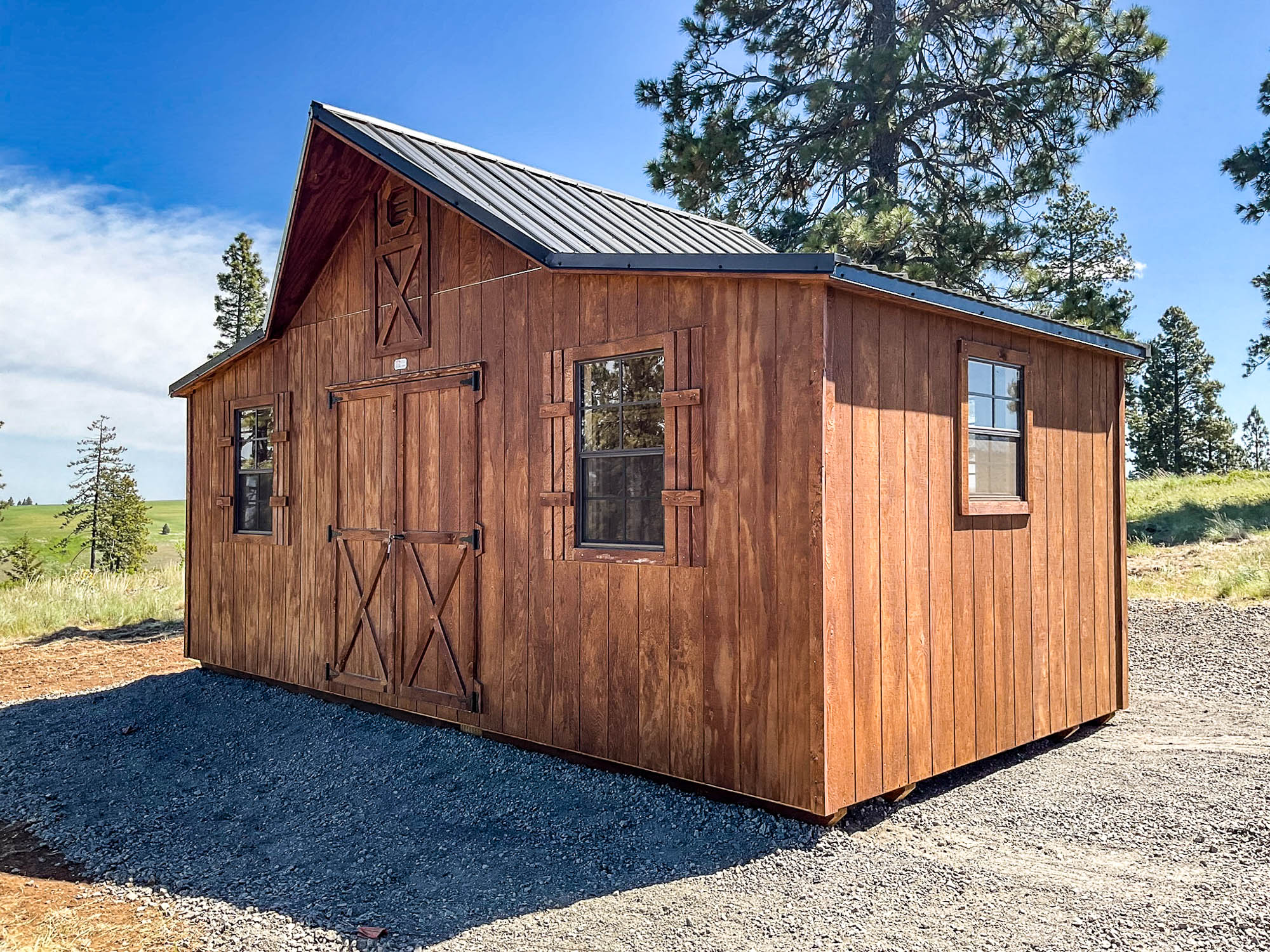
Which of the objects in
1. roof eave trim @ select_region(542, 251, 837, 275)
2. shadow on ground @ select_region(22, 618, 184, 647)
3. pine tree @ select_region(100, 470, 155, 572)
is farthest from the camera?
pine tree @ select_region(100, 470, 155, 572)

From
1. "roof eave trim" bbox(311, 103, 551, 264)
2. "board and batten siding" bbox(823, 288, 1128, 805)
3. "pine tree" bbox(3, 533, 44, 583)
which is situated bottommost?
"pine tree" bbox(3, 533, 44, 583)

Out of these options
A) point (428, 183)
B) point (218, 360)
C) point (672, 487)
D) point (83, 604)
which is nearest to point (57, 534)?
point (83, 604)

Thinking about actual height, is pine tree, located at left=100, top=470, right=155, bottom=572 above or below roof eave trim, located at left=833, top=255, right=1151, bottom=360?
below

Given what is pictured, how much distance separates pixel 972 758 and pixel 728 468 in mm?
2302

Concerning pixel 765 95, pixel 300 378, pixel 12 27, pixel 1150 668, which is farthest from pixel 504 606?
pixel 12 27

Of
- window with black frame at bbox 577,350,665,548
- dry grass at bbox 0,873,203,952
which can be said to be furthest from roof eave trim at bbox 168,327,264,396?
dry grass at bbox 0,873,203,952

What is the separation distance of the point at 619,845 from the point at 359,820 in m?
1.49

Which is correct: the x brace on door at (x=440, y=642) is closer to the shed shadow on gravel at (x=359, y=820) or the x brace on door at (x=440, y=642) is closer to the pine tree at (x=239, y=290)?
the shed shadow on gravel at (x=359, y=820)

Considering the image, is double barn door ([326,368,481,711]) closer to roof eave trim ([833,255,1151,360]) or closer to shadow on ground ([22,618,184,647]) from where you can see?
roof eave trim ([833,255,1151,360])

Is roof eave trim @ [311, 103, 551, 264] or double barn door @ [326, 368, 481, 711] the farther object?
double barn door @ [326, 368, 481, 711]

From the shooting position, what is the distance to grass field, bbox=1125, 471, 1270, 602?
12.2m

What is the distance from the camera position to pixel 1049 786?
5188 mm

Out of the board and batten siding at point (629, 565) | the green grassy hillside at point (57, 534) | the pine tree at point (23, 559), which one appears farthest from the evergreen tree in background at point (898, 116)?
the pine tree at point (23, 559)

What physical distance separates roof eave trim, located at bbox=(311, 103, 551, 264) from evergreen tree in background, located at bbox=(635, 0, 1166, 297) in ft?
22.4
